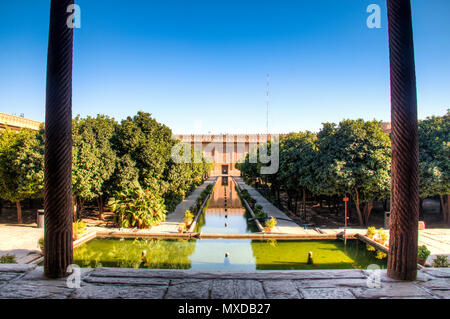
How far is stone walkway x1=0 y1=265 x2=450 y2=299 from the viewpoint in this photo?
96.1 inches

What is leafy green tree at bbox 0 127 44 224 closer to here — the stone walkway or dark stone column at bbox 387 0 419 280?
the stone walkway

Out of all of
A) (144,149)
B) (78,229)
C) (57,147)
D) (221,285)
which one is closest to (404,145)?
(221,285)

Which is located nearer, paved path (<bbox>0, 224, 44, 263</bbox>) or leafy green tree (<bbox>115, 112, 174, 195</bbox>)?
paved path (<bbox>0, 224, 44, 263</bbox>)

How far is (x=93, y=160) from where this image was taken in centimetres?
1013

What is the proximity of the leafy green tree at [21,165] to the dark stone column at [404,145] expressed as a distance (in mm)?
10836

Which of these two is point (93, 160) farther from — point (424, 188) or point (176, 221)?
point (424, 188)

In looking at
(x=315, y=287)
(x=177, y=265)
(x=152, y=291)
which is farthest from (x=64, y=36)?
(x=177, y=265)

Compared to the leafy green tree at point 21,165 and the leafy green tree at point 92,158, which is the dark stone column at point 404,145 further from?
the leafy green tree at point 21,165

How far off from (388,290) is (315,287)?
0.69 meters

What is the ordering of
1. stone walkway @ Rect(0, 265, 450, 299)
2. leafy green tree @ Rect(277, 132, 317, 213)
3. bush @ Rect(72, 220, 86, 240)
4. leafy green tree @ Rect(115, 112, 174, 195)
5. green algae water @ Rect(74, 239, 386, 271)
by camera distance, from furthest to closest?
1. leafy green tree @ Rect(277, 132, 317, 213)
2. leafy green tree @ Rect(115, 112, 174, 195)
3. bush @ Rect(72, 220, 86, 240)
4. green algae water @ Rect(74, 239, 386, 271)
5. stone walkway @ Rect(0, 265, 450, 299)

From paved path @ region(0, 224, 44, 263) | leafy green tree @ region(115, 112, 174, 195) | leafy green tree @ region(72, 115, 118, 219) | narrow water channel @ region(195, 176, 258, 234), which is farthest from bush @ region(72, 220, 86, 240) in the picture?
narrow water channel @ region(195, 176, 258, 234)

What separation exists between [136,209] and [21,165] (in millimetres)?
4469

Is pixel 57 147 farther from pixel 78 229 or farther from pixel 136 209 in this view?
pixel 136 209

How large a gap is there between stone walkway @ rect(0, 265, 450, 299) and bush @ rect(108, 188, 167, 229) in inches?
283
